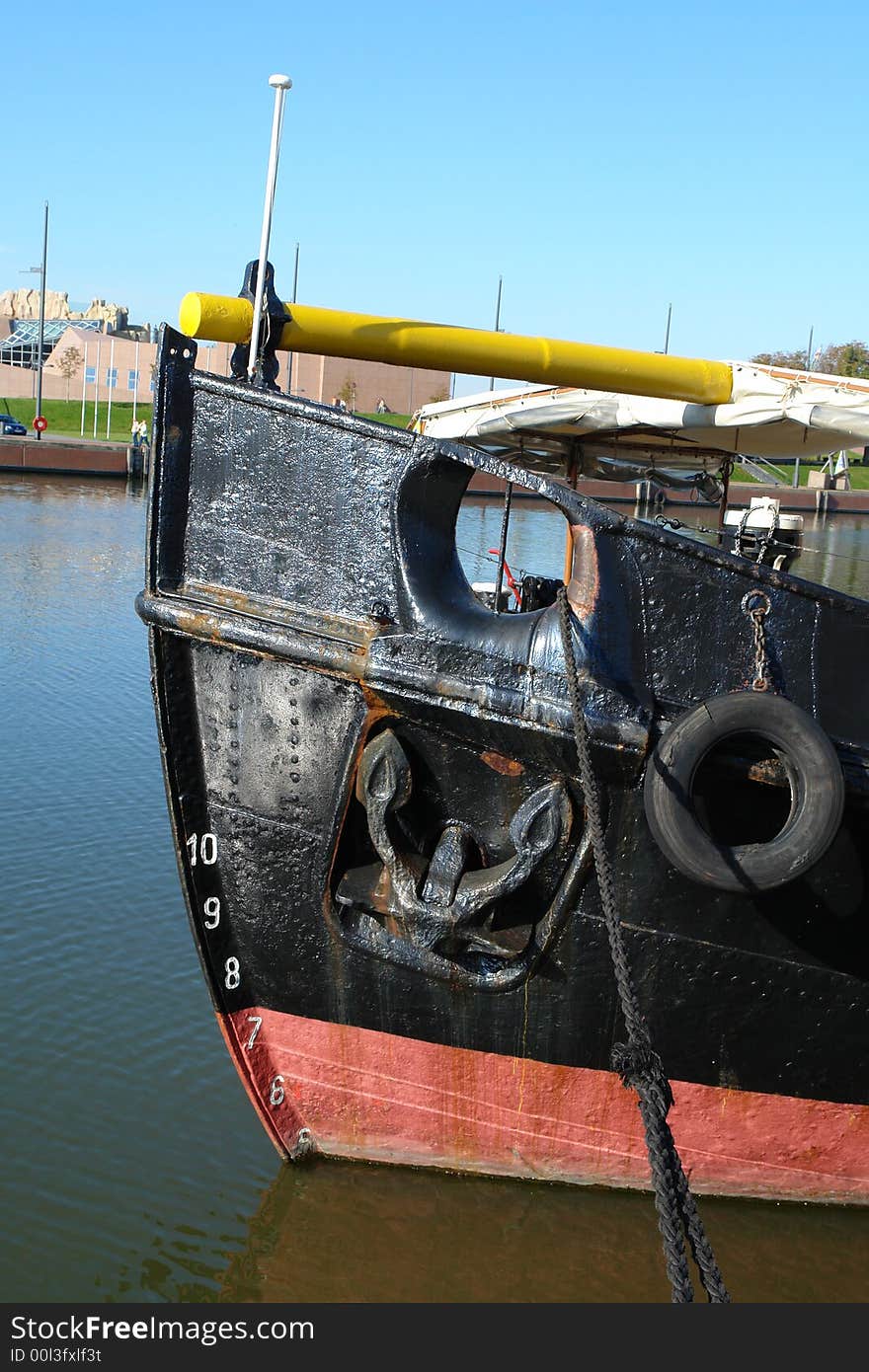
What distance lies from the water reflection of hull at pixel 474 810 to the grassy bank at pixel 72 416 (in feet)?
165

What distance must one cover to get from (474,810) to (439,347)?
1.73 meters

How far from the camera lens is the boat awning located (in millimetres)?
5680

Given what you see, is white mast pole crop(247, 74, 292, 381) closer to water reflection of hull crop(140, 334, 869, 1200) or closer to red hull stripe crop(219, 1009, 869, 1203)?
water reflection of hull crop(140, 334, 869, 1200)

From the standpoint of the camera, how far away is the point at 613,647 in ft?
12.9

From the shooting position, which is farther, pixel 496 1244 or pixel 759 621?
pixel 496 1244

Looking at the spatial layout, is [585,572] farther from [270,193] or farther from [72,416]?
[72,416]

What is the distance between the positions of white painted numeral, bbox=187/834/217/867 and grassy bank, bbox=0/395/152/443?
1984 inches

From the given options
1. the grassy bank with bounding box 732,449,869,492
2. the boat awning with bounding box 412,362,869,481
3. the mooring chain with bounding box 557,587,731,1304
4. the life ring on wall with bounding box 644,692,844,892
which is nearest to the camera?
the mooring chain with bounding box 557,587,731,1304

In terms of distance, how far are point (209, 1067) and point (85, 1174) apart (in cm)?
85

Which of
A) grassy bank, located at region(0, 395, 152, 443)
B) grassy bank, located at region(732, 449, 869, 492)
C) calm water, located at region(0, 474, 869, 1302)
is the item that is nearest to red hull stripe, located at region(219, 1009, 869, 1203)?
calm water, located at region(0, 474, 869, 1302)

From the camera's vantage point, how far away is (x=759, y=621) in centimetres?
396

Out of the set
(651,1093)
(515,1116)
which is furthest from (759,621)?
(515,1116)
